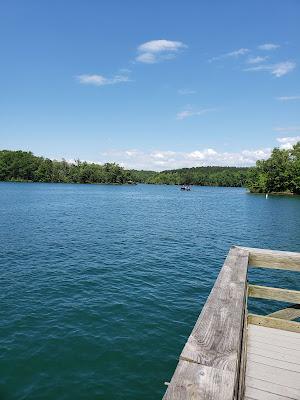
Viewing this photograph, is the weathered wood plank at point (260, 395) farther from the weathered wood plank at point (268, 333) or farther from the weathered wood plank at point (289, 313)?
the weathered wood plank at point (289, 313)

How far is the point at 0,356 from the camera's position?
10.7m

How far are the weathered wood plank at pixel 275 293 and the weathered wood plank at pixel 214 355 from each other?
2677mm

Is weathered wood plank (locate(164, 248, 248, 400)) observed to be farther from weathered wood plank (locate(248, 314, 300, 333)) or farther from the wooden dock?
weathered wood plank (locate(248, 314, 300, 333))

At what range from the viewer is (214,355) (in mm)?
2943

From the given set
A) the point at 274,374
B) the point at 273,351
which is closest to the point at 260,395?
the point at 274,374

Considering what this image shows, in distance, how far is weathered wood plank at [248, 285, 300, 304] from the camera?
268 inches

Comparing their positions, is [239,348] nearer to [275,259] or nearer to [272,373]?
[272,373]

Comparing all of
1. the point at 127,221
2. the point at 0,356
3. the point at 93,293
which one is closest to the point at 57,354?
the point at 0,356

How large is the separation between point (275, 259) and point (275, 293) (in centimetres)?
89

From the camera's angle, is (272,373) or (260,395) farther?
(272,373)

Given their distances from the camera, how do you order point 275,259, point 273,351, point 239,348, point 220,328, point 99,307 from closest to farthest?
point 239,348 → point 220,328 → point 273,351 → point 275,259 → point 99,307

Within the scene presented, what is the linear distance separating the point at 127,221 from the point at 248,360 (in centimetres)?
4039

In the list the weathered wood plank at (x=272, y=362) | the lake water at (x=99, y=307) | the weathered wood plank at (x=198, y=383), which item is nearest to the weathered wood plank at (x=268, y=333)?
the weathered wood plank at (x=272, y=362)

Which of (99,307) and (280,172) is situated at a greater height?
(280,172)
